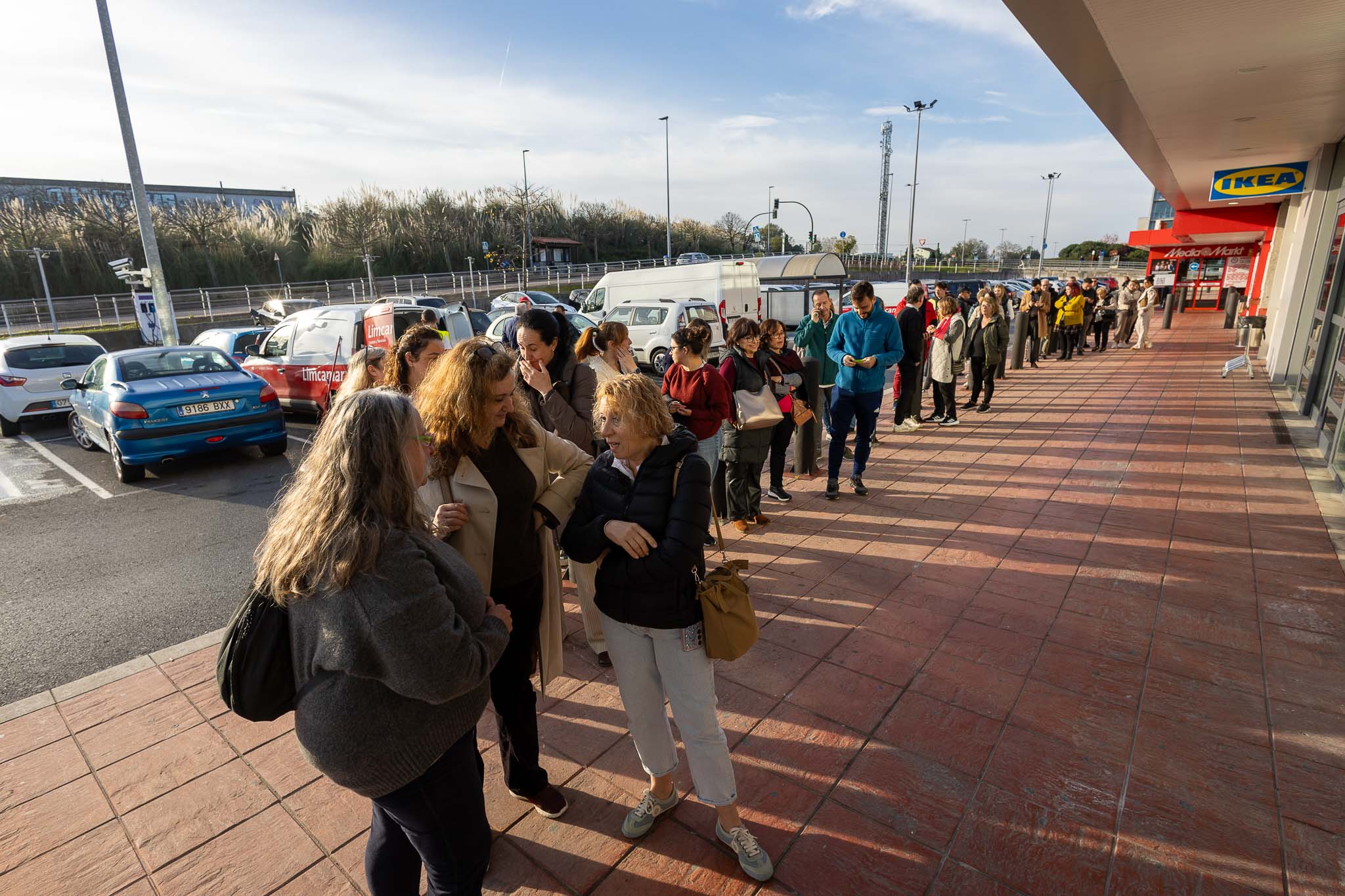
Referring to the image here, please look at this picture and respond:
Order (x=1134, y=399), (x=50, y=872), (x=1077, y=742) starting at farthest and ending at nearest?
(x=1134, y=399) < (x=1077, y=742) < (x=50, y=872)

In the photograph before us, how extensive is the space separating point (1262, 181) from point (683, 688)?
15.2 meters

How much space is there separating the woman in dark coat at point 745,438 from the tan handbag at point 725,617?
2807 mm

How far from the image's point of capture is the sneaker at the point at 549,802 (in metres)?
2.52

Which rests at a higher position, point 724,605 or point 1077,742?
point 724,605

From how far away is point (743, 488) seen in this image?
535 centimetres

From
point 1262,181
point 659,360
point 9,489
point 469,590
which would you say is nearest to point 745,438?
point 469,590

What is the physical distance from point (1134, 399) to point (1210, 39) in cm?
627

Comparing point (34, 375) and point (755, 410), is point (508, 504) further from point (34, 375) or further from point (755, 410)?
point (34, 375)

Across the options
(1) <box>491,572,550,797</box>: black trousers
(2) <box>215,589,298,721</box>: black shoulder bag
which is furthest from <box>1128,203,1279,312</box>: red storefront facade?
(2) <box>215,589,298,721</box>: black shoulder bag

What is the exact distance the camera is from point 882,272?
57.7 metres

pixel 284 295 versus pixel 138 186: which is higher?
pixel 138 186

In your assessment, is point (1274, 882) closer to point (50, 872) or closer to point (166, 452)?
point (50, 872)

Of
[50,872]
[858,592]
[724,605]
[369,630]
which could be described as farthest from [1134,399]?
[50,872]

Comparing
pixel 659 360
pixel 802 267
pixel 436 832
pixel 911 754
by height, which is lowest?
pixel 911 754
